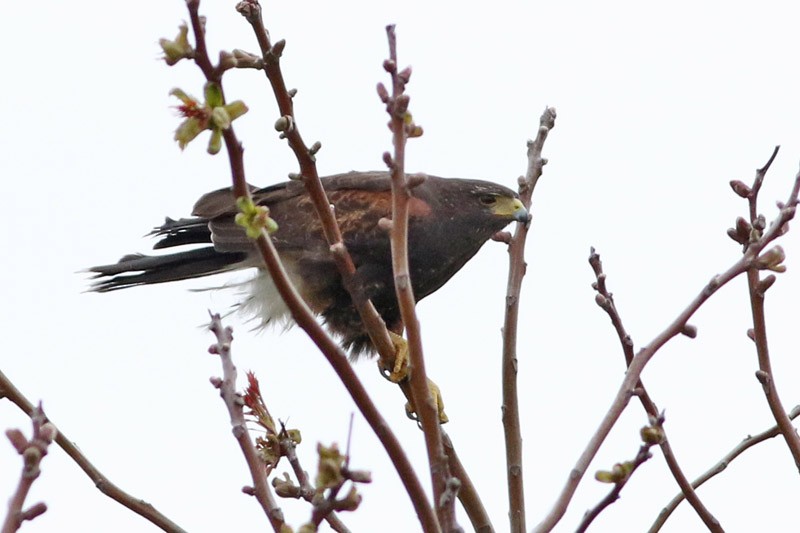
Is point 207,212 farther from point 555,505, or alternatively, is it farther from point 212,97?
point 212,97

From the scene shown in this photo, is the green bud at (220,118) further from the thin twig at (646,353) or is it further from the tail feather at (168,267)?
the tail feather at (168,267)

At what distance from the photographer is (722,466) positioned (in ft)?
11.2

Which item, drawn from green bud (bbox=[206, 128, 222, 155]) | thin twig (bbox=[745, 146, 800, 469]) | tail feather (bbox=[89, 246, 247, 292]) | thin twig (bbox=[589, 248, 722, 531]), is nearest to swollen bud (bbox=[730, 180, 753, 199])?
thin twig (bbox=[745, 146, 800, 469])

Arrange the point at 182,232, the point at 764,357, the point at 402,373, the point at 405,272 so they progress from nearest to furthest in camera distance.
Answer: the point at 405,272
the point at 764,357
the point at 402,373
the point at 182,232

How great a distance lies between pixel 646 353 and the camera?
9.71 ft

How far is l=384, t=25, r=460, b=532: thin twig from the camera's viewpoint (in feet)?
8.10

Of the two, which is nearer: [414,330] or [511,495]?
[414,330]

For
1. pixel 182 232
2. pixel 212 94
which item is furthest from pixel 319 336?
pixel 182 232

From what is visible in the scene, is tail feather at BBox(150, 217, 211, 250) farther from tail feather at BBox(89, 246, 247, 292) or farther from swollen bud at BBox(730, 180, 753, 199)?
swollen bud at BBox(730, 180, 753, 199)

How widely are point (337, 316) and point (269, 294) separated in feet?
1.51

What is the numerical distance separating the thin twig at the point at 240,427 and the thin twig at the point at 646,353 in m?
0.67

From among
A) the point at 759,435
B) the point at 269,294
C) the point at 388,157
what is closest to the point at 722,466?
the point at 759,435

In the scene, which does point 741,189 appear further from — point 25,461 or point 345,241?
point 345,241

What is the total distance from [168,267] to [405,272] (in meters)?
3.81
